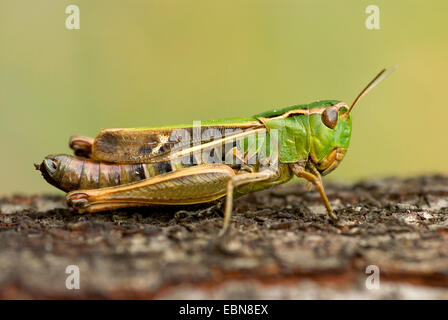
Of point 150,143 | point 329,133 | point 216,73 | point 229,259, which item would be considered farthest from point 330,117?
point 216,73

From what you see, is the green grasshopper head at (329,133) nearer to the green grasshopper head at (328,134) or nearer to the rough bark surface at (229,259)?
the green grasshopper head at (328,134)

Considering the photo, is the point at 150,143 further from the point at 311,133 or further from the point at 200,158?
the point at 311,133

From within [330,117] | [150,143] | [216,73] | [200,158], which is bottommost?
[200,158]

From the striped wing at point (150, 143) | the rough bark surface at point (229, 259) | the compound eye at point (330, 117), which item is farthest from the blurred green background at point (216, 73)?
the rough bark surface at point (229, 259)

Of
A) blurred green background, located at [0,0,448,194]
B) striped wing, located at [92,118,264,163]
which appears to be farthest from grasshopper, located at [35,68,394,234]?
blurred green background, located at [0,0,448,194]
